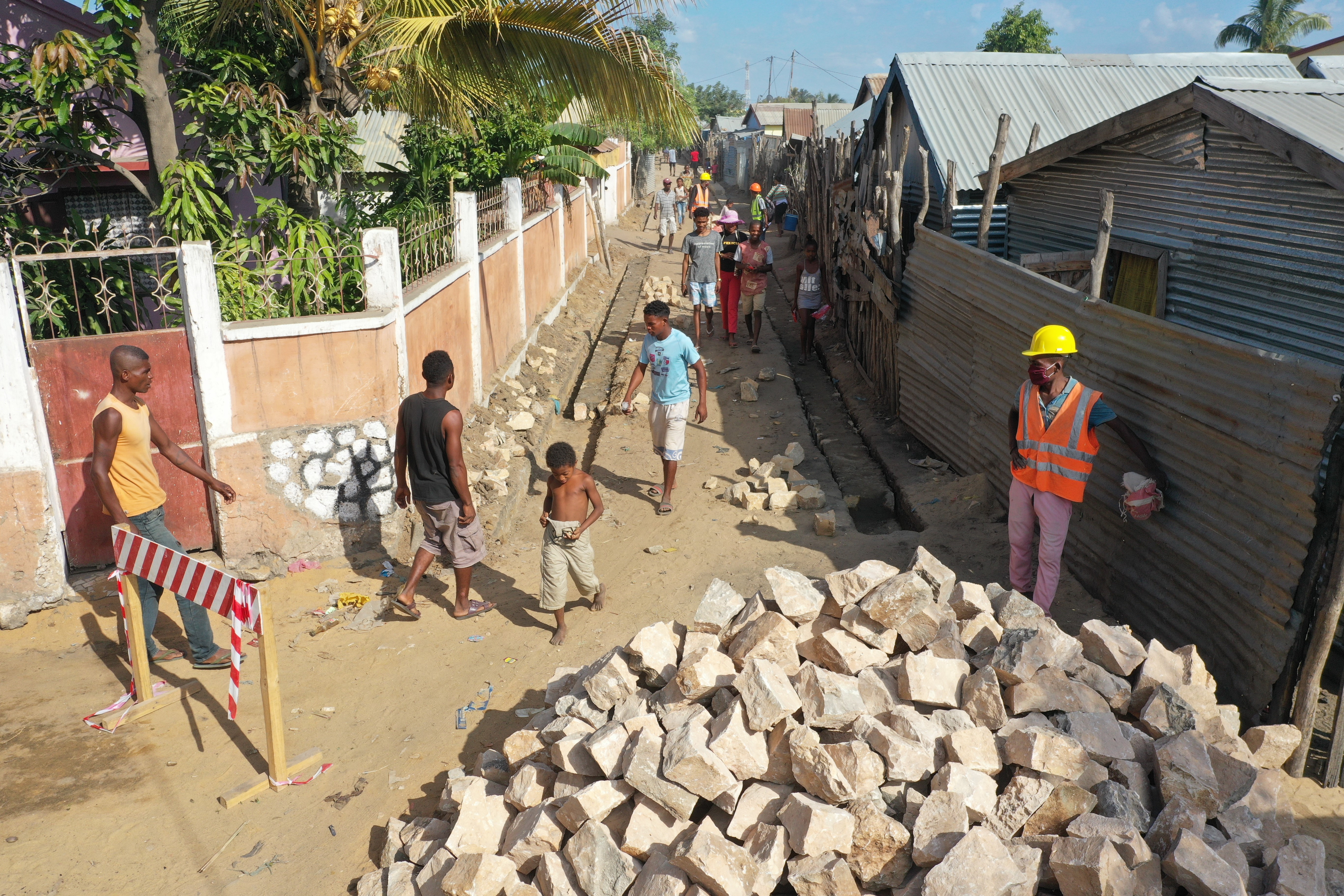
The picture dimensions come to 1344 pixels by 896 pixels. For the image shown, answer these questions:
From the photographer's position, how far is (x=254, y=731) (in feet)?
15.7

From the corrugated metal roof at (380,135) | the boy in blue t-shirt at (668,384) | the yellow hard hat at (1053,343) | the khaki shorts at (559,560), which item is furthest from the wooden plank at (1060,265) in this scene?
the corrugated metal roof at (380,135)

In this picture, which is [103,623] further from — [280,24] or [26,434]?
[280,24]

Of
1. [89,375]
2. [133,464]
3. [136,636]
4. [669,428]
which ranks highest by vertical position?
[89,375]

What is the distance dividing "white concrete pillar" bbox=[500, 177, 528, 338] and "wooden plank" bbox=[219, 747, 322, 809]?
7.85 m

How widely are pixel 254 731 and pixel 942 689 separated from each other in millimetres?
3534

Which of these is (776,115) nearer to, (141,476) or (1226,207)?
(1226,207)

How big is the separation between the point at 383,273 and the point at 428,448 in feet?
5.63

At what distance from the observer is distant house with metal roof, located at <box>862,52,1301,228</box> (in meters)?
11.1

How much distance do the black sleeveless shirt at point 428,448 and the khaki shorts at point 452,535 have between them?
7 centimetres

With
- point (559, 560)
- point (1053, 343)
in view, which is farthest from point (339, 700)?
point (1053, 343)

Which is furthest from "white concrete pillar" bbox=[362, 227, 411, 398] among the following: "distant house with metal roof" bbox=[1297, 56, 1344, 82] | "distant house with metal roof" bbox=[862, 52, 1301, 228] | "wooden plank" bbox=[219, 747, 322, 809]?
"distant house with metal roof" bbox=[1297, 56, 1344, 82]

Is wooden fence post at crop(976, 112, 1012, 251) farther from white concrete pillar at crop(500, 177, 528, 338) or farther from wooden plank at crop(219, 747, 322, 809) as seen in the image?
wooden plank at crop(219, 747, 322, 809)

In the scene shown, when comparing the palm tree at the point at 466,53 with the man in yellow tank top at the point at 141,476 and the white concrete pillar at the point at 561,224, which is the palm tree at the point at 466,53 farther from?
the white concrete pillar at the point at 561,224

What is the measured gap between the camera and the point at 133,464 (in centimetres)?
504
